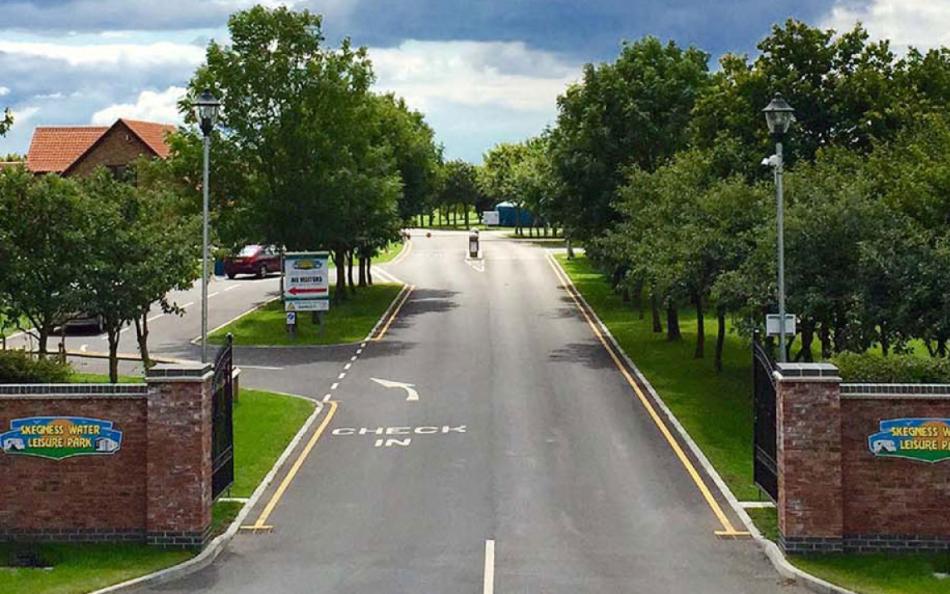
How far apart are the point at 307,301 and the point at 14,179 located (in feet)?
54.5

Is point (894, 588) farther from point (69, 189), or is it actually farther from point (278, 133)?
point (278, 133)

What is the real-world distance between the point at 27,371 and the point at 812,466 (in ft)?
47.2

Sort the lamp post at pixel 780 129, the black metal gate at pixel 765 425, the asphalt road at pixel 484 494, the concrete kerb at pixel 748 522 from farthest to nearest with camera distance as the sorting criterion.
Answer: the lamp post at pixel 780 129, the black metal gate at pixel 765 425, the asphalt road at pixel 484 494, the concrete kerb at pixel 748 522

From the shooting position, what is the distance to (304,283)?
4506 cm

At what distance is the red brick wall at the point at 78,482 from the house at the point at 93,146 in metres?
63.5

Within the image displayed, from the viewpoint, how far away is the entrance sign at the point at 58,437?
60.4ft

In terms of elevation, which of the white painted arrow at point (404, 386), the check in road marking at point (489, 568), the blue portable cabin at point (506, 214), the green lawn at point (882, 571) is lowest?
the green lawn at point (882, 571)

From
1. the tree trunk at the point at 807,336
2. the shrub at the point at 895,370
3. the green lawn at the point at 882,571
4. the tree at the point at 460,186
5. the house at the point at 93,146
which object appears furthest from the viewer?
the tree at the point at 460,186

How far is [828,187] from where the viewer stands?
28.1 m

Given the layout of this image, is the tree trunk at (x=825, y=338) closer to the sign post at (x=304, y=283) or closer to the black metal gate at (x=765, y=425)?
the black metal gate at (x=765, y=425)

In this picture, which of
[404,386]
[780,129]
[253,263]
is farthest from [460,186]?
[780,129]

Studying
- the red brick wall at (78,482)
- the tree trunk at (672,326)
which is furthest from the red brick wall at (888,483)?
the tree trunk at (672,326)

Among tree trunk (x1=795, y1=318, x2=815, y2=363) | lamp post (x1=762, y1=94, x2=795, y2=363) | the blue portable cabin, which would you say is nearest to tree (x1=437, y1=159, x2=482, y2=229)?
A: the blue portable cabin

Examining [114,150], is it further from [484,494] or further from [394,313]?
[484,494]
